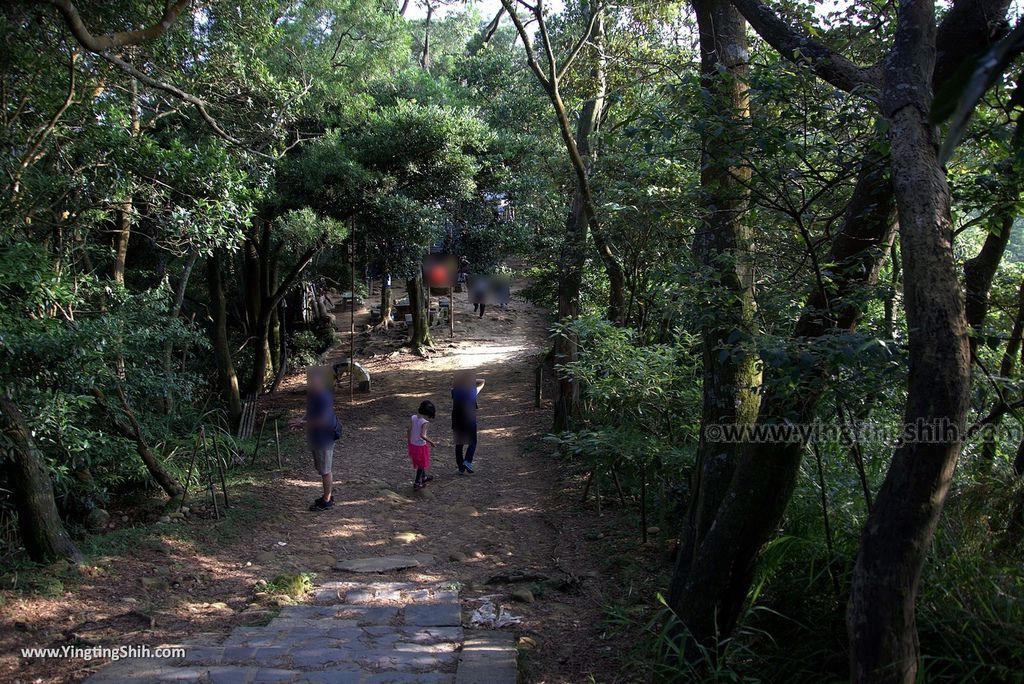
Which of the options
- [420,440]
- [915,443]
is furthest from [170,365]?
[915,443]

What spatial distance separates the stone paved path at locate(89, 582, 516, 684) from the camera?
163 inches

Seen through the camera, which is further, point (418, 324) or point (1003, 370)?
point (418, 324)

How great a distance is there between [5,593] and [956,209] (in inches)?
278

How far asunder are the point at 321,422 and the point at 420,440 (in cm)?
145

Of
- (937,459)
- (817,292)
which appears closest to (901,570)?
(937,459)

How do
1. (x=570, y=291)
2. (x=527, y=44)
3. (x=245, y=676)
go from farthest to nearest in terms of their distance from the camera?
(x=570, y=291)
(x=527, y=44)
(x=245, y=676)

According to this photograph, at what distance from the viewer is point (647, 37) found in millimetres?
9945

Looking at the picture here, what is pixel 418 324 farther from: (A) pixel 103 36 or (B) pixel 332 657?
(B) pixel 332 657

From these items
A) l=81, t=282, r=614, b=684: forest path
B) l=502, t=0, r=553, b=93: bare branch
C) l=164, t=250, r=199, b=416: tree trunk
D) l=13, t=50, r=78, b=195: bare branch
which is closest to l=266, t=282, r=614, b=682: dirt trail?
l=81, t=282, r=614, b=684: forest path

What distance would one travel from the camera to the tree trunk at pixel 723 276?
4270 millimetres

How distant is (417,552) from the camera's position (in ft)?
24.3

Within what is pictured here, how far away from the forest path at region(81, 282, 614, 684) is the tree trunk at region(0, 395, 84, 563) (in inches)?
65.9

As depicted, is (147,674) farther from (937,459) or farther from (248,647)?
(937,459)

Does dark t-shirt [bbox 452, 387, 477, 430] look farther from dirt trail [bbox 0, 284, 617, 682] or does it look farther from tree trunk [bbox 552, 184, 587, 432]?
tree trunk [bbox 552, 184, 587, 432]
